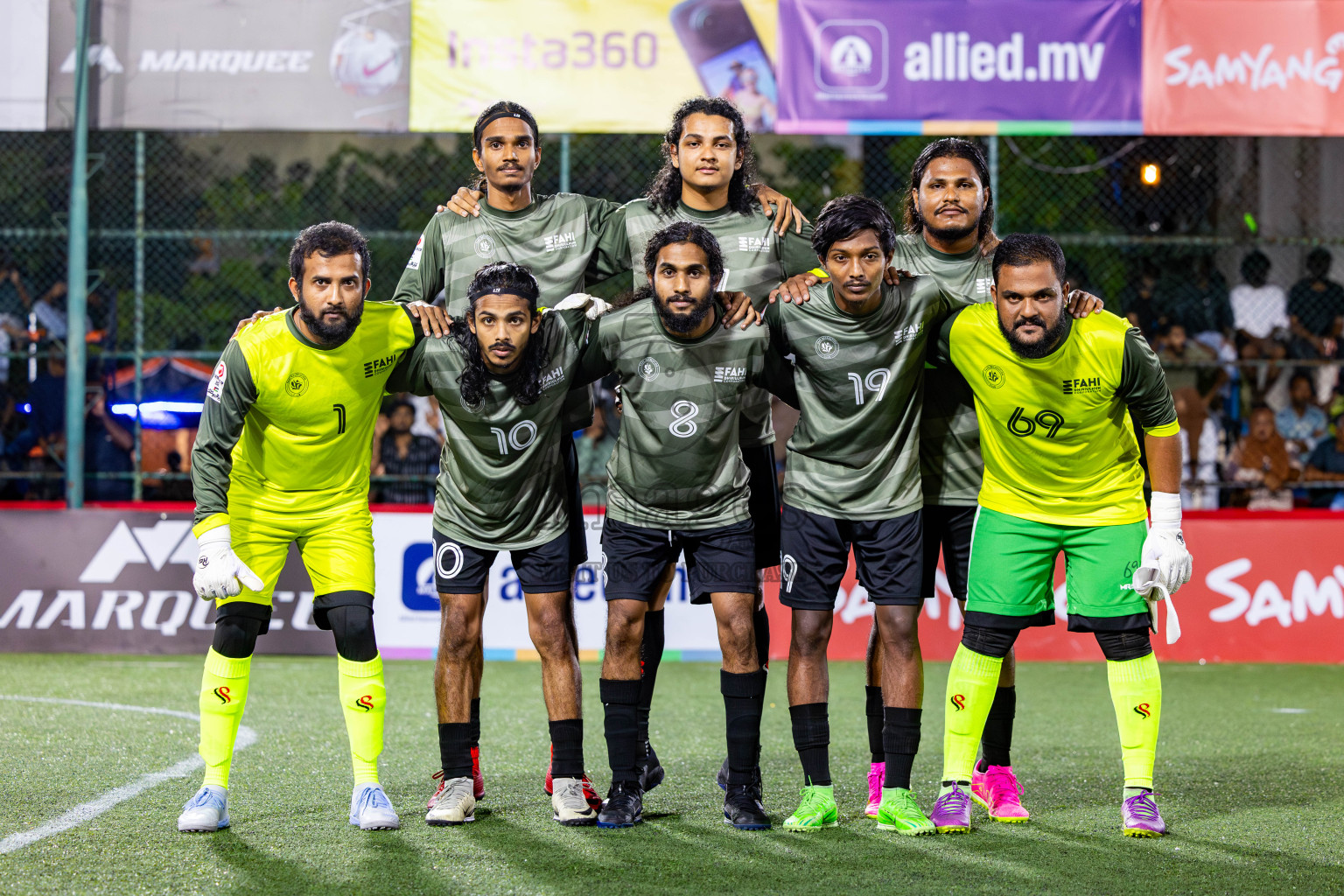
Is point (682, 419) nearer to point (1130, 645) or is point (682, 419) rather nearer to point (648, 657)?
point (648, 657)

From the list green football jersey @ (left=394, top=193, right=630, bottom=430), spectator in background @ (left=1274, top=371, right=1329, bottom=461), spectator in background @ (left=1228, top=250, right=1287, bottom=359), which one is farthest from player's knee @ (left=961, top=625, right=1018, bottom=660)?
spectator in background @ (left=1228, top=250, right=1287, bottom=359)

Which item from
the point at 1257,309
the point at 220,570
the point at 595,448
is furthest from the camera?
the point at 1257,309

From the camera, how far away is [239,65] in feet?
33.0

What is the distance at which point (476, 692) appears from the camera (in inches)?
197

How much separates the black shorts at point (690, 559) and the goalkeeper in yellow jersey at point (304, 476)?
2.85 feet

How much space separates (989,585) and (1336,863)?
1.33 meters

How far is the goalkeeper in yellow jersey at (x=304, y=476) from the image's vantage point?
4.62 m

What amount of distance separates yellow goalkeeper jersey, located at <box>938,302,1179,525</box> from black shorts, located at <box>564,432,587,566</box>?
56.2 inches

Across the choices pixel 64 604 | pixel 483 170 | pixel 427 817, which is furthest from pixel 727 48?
pixel 427 817

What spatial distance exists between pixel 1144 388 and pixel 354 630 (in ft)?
9.15

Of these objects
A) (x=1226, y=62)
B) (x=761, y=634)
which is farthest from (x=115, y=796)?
(x=1226, y=62)

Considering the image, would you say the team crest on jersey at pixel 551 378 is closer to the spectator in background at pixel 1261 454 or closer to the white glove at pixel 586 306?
the white glove at pixel 586 306

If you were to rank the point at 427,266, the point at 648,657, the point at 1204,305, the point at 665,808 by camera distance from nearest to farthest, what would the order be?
1. the point at 665,808
2. the point at 648,657
3. the point at 427,266
4. the point at 1204,305

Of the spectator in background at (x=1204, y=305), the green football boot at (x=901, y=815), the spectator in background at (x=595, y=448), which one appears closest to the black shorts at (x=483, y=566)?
the green football boot at (x=901, y=815)
